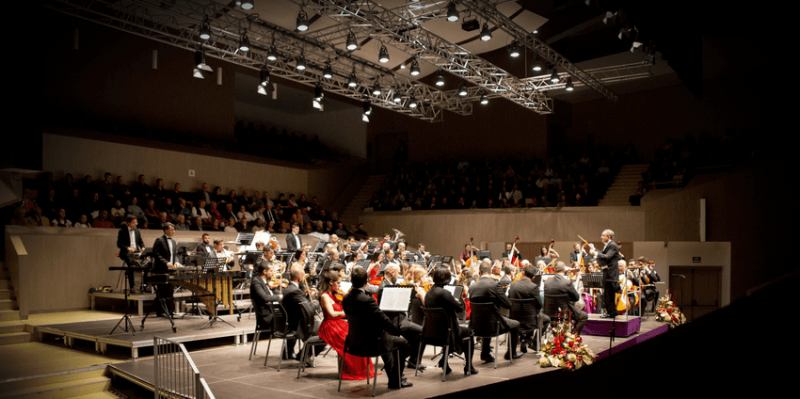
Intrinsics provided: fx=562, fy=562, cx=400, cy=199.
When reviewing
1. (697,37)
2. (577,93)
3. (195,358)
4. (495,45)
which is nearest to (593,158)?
(577,93)

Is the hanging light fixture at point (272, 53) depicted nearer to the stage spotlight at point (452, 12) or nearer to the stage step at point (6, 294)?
the stage spotlight at point (452, 12)

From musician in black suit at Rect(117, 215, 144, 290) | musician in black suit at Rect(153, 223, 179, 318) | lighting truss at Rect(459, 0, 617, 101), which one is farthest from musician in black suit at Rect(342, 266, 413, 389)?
lighting truss at Rect(459, 0, 617, 101)

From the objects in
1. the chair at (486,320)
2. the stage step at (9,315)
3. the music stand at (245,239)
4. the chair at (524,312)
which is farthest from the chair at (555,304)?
the stage step at (9,315)

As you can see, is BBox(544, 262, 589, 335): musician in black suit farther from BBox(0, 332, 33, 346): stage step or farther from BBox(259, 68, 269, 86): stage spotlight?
BBox(259, 68, 269, 86): stage spotlight

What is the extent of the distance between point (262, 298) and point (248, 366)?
0.83 meters

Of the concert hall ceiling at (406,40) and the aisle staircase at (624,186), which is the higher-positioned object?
the concert hall ceiling at (406,40)

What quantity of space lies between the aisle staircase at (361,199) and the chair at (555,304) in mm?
14534

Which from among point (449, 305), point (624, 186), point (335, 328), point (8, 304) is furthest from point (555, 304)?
point (624, 186)

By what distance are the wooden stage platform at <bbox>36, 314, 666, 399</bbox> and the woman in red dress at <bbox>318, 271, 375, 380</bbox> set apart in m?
0.17

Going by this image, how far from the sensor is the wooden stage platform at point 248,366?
570 cm

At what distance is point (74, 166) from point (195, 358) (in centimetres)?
948

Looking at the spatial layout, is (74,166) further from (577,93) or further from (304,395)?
(577,93)

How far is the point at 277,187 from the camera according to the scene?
19656 millimetres

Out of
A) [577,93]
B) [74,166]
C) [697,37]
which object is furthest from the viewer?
[577,93]
